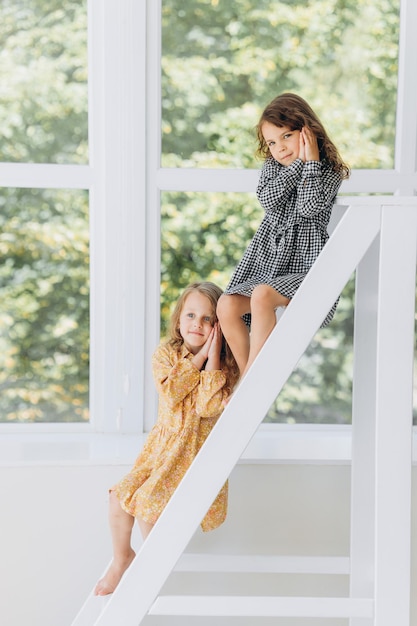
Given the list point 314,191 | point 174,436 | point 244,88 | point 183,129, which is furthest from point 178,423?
point 244,88

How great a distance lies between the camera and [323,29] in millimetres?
1931

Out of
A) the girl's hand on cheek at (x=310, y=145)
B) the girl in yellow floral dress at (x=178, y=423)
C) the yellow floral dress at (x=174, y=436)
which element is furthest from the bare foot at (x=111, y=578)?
the girl's hand on cheek at (x=310, y=145)

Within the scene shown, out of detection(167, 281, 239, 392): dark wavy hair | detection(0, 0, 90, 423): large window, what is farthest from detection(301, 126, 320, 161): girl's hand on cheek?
detection(0, 0, 90, 423): large window

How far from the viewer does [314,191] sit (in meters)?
1.43

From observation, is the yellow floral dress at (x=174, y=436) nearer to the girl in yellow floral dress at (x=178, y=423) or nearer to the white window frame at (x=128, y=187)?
the girl in yellow floral dress at (x=178, y=423)

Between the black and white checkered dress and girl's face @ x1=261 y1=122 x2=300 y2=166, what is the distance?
26mm

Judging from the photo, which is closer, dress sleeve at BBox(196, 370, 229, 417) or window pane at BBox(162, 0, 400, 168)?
dress sleeve at BBox(196, 370, 229, 417)

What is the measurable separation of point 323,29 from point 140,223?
662 millimetres

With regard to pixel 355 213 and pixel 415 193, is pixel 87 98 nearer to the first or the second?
pixel 415 193

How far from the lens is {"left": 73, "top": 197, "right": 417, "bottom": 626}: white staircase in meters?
1.08

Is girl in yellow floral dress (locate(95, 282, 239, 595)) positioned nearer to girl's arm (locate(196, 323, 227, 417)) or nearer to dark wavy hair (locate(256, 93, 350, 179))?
girl's arm (locate(196, 323, 227, 417))

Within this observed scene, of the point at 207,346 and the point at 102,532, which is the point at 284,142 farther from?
the point at 102,532

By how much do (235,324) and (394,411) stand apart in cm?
51

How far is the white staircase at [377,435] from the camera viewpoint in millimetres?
1083
